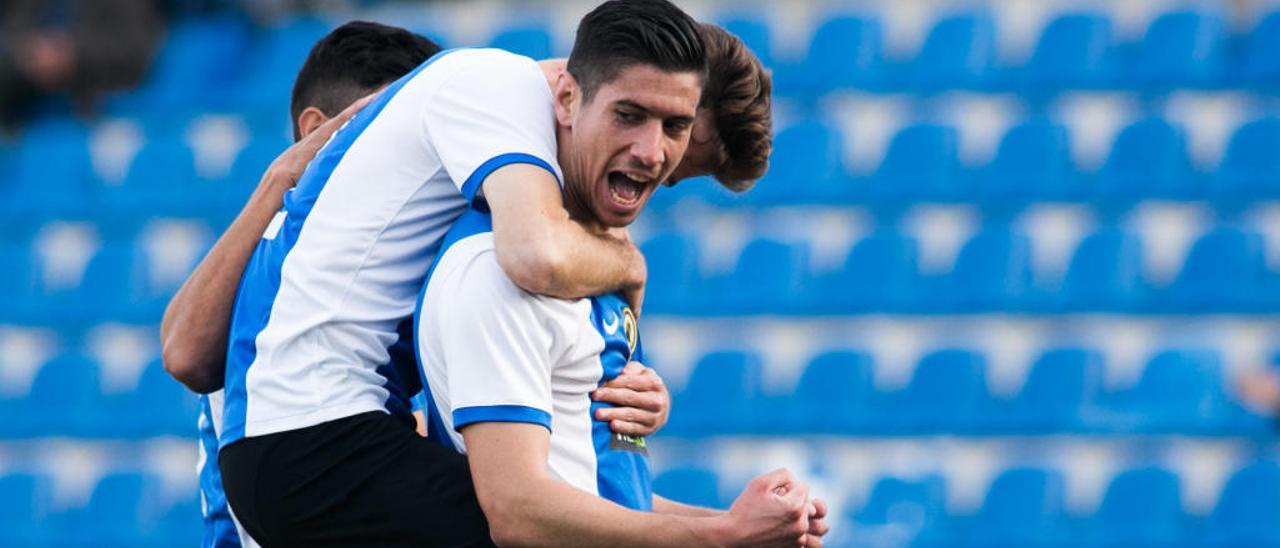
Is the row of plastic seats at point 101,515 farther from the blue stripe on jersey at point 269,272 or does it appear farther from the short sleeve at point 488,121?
the short sleeve at point 488,121

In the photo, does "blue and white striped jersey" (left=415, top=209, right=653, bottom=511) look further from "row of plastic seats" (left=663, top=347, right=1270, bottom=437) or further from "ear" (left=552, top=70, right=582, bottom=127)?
"row of plastic seats" (left=663, top=347, right=1270, bottom=437)

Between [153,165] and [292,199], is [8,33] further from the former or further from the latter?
[292,199]

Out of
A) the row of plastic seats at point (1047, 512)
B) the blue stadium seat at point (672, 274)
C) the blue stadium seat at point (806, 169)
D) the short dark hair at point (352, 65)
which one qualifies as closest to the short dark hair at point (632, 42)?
the short dark hair at point (352, 65)

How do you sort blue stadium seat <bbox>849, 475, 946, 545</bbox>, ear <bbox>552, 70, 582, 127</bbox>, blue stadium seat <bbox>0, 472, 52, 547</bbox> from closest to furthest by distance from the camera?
ear <bbox>552, 70, 582, 127</bbox> < blue stadium seat <bbox>849, 475, 946, 545</bbox> < blue stadium seat <bbox>0, 472, 52, 547</bbox>

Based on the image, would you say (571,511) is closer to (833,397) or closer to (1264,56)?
(833,397)

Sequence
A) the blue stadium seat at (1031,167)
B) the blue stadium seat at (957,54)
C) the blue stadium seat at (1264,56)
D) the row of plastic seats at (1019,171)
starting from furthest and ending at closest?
1. the blue stadium seat at (957,54)
2. the blue stadium seat at (1264,56)
3. the blue stadium seat at (1031,167)
4. the row of plastic seats at (1019,171)

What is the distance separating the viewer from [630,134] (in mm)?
3551

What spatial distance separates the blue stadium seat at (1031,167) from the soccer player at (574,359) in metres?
6.61

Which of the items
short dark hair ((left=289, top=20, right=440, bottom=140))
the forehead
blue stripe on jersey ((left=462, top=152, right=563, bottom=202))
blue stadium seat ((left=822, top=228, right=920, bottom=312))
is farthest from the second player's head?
blue stadium seat ((left=822, top=228, right=920, bottom=312))

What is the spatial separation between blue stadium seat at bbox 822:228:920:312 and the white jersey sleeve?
6.49 m

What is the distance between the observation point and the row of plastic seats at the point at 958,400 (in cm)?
932

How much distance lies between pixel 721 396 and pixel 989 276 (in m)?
1.43

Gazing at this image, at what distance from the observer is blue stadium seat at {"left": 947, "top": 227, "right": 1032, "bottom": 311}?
9.73 m

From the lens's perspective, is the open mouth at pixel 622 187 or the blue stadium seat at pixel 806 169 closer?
the open mouth at pixel 622 187
